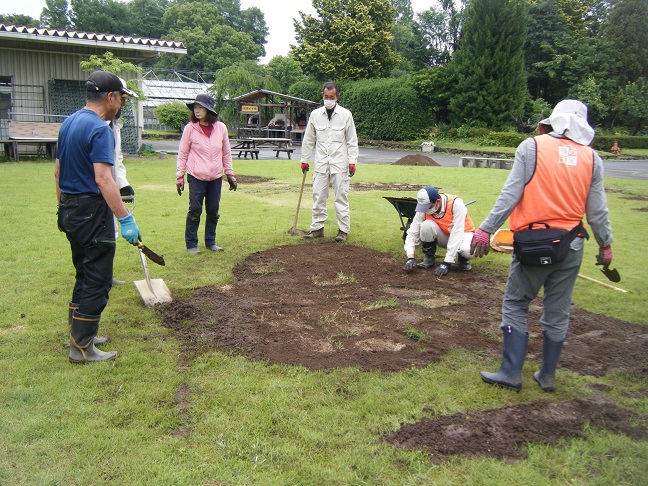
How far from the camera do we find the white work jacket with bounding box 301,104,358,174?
7.86 meters

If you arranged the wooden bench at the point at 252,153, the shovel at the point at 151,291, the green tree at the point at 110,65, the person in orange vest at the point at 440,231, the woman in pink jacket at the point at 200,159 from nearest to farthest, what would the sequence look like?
the shovel at the point at 151,291
the person in orange vest at the point at 440,231
the woman in pink jacket at the point at 200,159
the green tree at the point at 110,65
the wooden bench at the point at 252,153

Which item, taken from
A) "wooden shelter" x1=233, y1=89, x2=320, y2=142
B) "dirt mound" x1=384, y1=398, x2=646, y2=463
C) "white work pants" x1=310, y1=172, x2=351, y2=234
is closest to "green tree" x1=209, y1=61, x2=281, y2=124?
"wooden shelter" x1=233, y1=89, x2=320, y2=142

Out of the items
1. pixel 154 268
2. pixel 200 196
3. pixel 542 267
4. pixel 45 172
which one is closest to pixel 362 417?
pixel 542 267

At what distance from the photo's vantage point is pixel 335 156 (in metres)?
7.88

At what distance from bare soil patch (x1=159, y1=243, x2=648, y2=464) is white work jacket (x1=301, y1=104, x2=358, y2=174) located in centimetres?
190

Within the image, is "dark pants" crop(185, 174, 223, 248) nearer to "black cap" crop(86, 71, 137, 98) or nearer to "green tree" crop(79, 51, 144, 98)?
Answer: "black cap" crop(86, 71, 137, 98)

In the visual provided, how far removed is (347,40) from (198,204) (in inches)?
1381

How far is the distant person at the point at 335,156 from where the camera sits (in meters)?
7.86

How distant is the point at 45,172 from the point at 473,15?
2691 centimetres

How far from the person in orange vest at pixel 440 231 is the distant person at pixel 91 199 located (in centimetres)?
343

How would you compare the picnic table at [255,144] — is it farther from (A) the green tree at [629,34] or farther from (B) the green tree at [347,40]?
(A) the green tree at [629,34]

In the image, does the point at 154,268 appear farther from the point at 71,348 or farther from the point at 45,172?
the point at 45,172

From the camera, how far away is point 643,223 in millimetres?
9766

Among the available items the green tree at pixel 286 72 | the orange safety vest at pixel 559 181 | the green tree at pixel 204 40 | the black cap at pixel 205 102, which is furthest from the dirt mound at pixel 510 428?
the green tree at pixel 204 40
